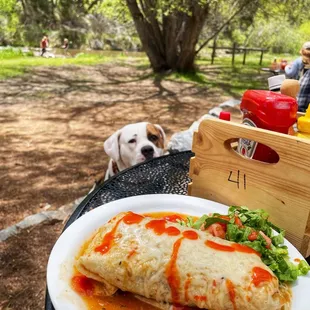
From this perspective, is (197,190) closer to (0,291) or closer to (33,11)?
(0,291)

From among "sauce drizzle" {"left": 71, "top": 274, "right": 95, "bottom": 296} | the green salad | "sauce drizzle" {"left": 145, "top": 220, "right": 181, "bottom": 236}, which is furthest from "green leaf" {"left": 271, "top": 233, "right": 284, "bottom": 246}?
"sauce drizzle" {"left": 71, "top": 274, "right": 95, "bottom": 296}

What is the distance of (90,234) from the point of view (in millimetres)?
1129

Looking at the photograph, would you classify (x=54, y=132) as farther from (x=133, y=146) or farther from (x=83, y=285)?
(x=83, y=285)

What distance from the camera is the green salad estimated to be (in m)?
0.98

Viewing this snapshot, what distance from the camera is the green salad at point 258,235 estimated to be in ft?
3.20

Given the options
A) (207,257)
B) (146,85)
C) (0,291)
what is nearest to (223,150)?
(207,257)

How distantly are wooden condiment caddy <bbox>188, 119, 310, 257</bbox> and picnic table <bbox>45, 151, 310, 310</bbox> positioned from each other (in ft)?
0.77

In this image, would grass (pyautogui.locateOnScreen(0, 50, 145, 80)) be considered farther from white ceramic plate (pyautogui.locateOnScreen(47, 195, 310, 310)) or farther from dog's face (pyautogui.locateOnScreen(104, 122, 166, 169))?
white ceramic plate (pyautogui.locateOnScreen(47, 195, 310, 310))

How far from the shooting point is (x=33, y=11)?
2300 cm

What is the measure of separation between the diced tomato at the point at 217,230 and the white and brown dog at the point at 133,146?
1931mm

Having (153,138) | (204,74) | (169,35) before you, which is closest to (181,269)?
(153,138)

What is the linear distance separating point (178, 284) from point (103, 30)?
90.5 feet

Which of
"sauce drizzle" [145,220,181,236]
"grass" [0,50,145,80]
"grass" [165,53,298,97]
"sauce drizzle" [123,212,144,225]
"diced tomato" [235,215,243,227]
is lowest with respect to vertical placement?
"grass" [165,53,298,97]

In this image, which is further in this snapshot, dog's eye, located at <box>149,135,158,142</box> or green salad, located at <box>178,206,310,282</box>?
dog's eye, located at <box>149,135,158,142</box>
